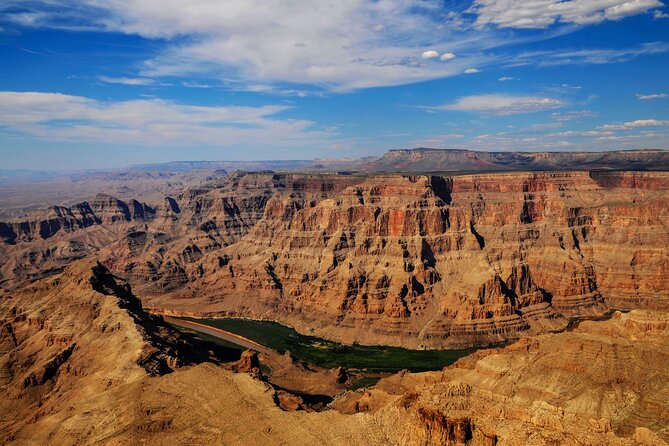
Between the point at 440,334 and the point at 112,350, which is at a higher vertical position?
the point at 112,350

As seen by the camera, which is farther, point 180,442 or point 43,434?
point 43,434

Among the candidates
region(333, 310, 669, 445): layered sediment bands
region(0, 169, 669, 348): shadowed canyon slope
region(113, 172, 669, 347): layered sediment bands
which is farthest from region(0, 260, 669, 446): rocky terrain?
region(0, 169, 669, 348): shadowed canyon slope

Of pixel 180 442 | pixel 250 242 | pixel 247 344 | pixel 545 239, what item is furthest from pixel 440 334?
pixel 250 242

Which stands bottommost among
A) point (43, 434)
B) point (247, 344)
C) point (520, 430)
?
point (247, 344)

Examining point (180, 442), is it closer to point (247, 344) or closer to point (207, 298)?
point (247, 344)

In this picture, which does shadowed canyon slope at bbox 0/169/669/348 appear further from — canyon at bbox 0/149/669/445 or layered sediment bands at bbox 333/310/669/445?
layered sediment bands at bbox 333/310/669/445
